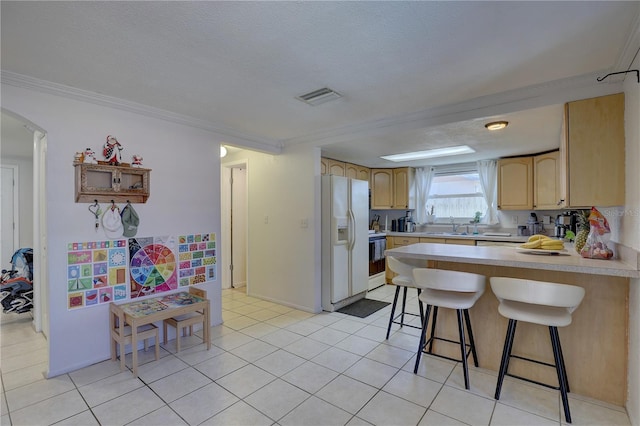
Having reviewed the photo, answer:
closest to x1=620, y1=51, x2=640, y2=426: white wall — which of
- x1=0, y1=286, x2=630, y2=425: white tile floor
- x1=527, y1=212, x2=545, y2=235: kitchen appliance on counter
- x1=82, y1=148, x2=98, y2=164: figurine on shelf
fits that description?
x1=0, y1=286, x2=630, y2=425: white tile floor

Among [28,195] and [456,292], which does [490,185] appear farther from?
[28,195]

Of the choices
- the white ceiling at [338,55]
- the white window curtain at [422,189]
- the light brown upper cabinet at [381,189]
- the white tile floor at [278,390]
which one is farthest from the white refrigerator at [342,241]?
the white window curtain at [422,189]

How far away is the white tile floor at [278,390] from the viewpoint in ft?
6.30

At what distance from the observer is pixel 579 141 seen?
7.28ft

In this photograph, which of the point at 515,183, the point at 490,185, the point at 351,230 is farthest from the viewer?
the point at 490,185

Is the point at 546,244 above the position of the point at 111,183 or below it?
below

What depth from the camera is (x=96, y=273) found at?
264cm

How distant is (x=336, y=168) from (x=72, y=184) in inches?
137

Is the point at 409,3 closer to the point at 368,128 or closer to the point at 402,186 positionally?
the point at 368,128

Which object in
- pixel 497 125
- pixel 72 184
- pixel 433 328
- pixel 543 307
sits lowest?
pixel 433 328

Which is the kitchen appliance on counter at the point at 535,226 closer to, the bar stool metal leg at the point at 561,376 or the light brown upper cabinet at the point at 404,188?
the light brown upper cabinet at the point at 404,188

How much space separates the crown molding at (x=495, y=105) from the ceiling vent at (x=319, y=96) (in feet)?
2.84

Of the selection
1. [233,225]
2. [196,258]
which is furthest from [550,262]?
[233,225]

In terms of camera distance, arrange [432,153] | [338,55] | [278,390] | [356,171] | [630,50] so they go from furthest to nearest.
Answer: [356,171]
[432,153]
[278,390]
[338,55]
[630,50]
